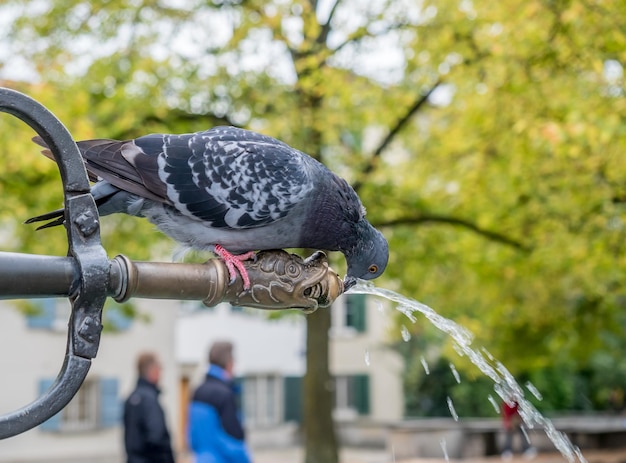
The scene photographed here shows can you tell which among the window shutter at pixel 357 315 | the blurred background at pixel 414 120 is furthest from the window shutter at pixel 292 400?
the blurred background at pixel 414 120

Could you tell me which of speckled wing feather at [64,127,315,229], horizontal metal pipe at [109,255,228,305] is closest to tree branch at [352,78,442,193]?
speckled wing feather at [64,127,315,229]

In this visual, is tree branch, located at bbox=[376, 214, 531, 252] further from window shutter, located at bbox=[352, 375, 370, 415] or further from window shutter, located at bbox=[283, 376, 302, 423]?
window shutter, located at bbox=[352, 375, 370, 415]

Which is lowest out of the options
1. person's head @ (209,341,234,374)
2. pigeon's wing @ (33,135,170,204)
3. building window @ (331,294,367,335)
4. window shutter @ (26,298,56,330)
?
person's head @ (209,341,234,374)

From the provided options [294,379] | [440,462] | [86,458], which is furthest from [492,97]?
[294,379]

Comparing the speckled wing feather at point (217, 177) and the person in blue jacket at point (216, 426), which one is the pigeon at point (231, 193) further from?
the person in blue jacket at point (216, 426)

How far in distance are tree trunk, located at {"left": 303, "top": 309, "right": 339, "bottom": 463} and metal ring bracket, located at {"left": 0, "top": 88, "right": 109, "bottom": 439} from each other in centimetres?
884

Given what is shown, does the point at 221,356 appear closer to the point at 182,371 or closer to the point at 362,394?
the point at 182,371

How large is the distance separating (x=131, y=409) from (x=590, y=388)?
882 inches

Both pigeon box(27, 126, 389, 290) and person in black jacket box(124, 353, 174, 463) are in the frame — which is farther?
A: person in black jacket box(124, 353, 174, 463)

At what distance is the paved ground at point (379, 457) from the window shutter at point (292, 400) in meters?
1.64

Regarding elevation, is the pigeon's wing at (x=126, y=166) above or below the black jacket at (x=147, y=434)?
above

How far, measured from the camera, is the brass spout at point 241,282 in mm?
1981

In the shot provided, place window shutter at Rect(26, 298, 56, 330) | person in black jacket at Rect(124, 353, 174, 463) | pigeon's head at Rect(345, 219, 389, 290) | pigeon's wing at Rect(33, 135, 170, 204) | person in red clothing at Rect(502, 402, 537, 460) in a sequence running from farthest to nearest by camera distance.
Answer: window shutter at Rect(26, 298, 56, 330) → person in red clothing at Rect(502, 402, 537, 460) → person in black jacket at Rect(124, 353, 174, 463) → pigeon's head at Rect(345, 219, 389, 290) → pigeon's wing at Rect(33, 135, 170, 204)

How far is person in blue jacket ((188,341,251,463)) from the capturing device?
637cm
